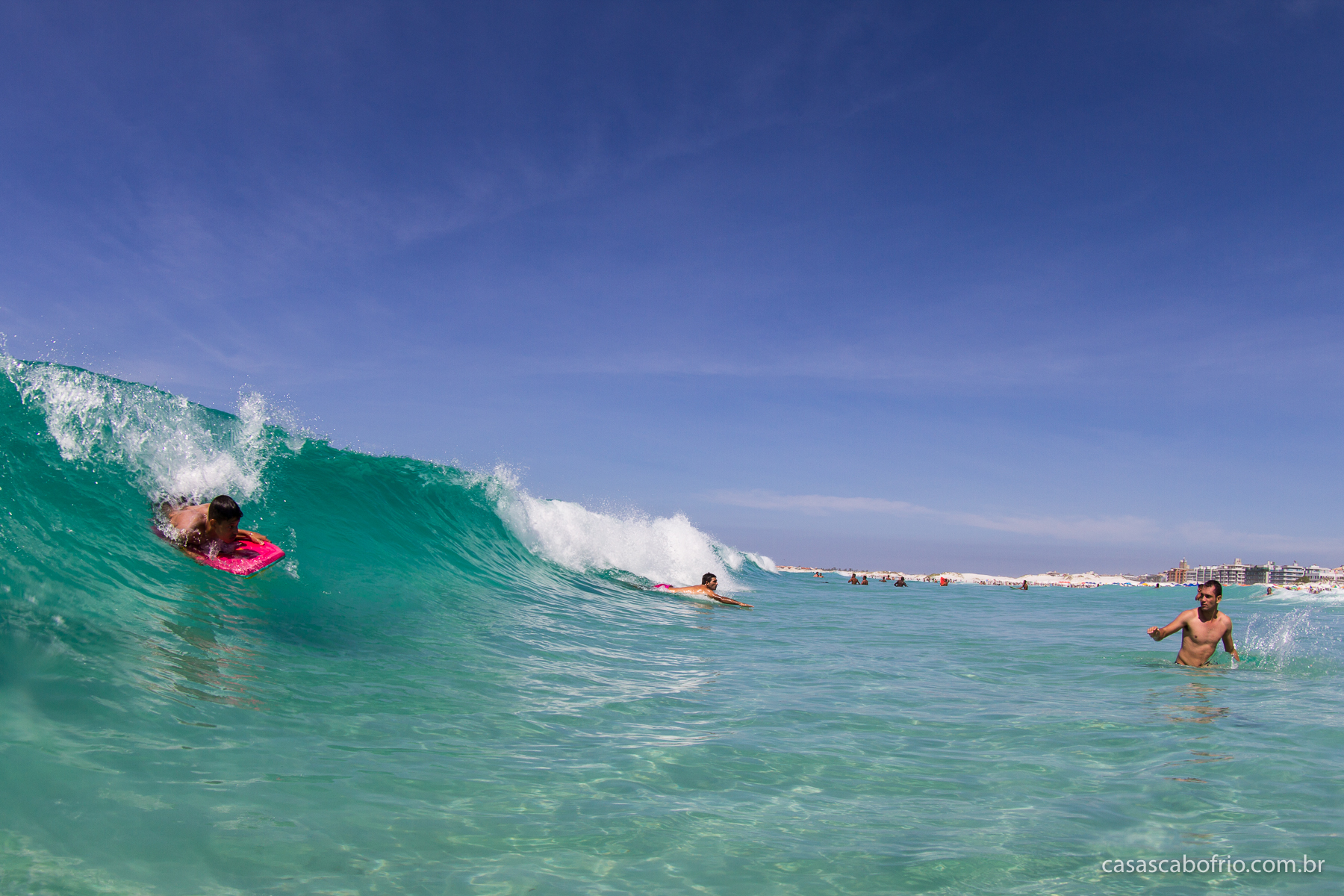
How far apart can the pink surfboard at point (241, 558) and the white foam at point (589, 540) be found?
975cm

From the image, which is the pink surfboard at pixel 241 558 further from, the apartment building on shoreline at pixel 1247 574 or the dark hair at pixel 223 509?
the apartment building on shoreline at pixel 1247 574

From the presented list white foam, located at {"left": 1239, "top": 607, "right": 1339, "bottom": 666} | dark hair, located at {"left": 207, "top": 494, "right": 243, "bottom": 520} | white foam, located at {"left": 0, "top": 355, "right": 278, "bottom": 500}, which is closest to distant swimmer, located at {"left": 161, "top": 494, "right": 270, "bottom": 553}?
dark hair, located at {"left": 207, "top": 494, "right": 243, "bottom": 520}

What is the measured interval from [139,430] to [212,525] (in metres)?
3.43

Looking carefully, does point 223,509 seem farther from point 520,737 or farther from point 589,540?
point 589,540

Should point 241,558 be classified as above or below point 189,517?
below

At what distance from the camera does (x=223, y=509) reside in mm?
8383

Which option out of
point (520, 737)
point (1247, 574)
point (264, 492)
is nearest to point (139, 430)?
point (264, 492)

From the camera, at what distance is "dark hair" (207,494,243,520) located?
8391mm

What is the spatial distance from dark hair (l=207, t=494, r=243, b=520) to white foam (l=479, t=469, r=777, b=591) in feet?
34.8

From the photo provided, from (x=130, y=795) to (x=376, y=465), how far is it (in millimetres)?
14540

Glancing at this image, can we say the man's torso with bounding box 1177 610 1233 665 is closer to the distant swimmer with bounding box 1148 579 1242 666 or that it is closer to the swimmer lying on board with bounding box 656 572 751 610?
the distant swimmer with bounding box 1148 579 1242 666

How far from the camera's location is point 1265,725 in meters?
6.29

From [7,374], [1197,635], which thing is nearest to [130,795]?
[7,374]

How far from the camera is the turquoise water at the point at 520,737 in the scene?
3.45 metres
